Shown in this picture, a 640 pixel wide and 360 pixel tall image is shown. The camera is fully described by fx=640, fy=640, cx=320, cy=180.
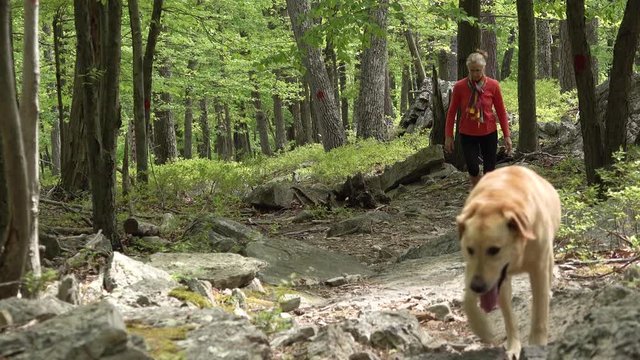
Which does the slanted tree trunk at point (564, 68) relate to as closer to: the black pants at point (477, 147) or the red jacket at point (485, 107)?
the black pants at point (477, 147)

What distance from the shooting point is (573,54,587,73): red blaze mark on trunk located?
836 centimetres

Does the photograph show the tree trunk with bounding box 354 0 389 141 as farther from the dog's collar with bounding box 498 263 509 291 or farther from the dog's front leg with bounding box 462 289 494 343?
the dog's collar with bounding box 498 263 509 291

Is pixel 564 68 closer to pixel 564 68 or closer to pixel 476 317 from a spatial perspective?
pixel 564 68

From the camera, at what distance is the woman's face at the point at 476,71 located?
771cm

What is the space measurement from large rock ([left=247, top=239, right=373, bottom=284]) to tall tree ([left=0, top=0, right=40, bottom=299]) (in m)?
3.34

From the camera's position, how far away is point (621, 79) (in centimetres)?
826

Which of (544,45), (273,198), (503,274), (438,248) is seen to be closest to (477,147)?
(438,248)

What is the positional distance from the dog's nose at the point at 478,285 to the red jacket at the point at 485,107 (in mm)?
5046

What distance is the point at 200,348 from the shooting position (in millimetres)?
3518

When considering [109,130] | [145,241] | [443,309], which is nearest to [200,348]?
[443,309]

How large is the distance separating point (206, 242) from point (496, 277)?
535 centimetres

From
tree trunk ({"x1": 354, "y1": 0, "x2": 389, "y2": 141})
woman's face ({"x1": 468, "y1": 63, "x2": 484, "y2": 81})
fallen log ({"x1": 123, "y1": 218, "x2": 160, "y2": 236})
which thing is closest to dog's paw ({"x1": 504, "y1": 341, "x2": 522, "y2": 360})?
woman's face ({"x1": 468, "y1": 63, "x2": 484, "y2": 81})

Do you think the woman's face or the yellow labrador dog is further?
→ the woman's face

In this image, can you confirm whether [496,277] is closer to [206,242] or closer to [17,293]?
[17,293]
